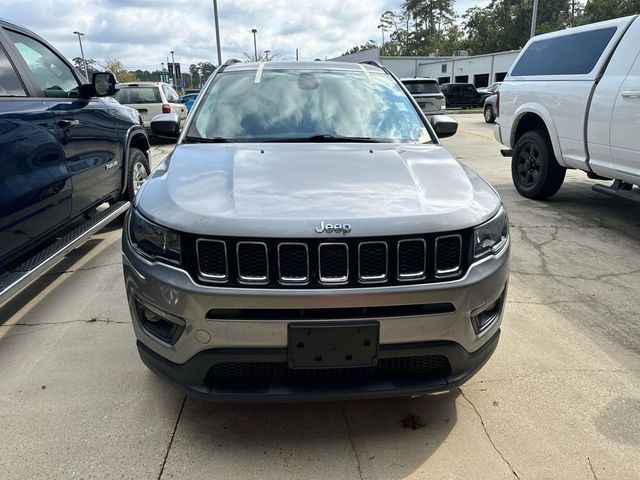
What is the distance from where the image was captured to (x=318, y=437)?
2389mm

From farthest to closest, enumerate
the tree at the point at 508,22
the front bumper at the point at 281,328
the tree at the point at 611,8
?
the tree at the point at 508,22
the tree at the point at 611,8
the front bumper at the point at 281,328

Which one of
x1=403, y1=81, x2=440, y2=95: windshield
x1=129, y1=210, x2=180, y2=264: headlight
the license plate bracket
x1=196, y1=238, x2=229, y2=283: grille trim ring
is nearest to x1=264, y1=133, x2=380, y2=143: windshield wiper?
x1=129, y1=210, x2=180, y2=264: headlight

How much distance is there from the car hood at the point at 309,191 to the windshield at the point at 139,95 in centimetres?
1168

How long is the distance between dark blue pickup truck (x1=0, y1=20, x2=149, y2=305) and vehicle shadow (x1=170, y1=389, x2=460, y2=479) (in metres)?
1.52

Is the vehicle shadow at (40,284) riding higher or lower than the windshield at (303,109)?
lower

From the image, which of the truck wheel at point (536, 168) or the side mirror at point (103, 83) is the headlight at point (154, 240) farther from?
the truck wheel at point (536, 168)

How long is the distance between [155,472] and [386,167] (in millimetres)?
1819

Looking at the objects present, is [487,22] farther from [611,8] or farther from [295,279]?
[295,279]

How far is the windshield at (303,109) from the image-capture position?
3146 millimetres

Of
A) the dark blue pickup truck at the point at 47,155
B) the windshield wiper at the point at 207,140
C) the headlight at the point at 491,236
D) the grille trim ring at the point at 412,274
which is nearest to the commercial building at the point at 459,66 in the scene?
the dark blue pickup truck at the point at 47,155

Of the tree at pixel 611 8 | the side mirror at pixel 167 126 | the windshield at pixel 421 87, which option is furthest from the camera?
the tree at pixel 611 8

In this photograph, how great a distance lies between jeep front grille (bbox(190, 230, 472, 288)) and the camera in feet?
6.62

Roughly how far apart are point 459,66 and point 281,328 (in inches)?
1868

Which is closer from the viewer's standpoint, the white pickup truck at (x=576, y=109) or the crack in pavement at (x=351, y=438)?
the crack in pavement at (x=351, y=438)
